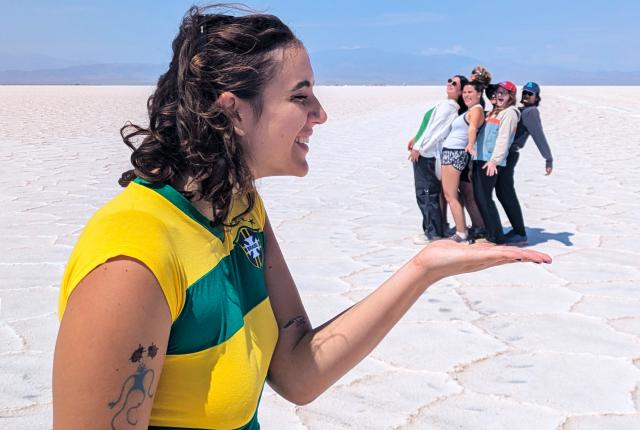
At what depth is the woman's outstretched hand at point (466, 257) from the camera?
1.45 m

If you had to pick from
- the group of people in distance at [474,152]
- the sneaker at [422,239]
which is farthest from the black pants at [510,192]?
the sneaker at [422,239]

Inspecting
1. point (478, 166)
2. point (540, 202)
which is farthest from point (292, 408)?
point (540, 202)

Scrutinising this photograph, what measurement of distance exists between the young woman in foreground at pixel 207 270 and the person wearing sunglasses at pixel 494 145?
159 inches

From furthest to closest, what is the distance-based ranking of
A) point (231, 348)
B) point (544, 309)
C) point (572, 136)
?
point (572, 136)
point (544, 309)
point (231, 348)

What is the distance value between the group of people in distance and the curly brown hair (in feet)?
13.9

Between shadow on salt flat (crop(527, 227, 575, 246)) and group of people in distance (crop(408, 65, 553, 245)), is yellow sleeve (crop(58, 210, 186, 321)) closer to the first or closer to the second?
group of people in distance (crop(408, 65, 553, 245))

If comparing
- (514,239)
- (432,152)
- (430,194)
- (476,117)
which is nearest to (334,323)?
(476,117)

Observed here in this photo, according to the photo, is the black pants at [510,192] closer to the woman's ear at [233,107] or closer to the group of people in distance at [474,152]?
the group of people in distance at [474,152]

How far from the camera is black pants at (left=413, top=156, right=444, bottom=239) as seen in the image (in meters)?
5.99

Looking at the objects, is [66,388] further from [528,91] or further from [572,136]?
[572,136]

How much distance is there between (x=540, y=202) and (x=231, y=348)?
7108 mm

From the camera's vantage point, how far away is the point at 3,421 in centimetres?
279

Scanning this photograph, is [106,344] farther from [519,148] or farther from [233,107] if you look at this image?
[519,148]

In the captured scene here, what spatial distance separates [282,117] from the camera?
1479 mm
